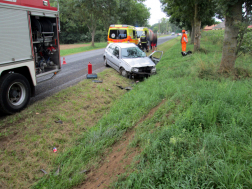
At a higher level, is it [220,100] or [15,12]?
[15,12]

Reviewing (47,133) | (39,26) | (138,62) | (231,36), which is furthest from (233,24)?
(47,133)

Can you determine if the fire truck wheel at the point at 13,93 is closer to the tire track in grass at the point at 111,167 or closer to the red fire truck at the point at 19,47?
the red fire truck at the point at 19,47

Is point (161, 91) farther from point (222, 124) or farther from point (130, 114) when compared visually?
point (222, 124)

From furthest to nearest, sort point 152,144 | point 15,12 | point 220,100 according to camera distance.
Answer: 1. point 15,12
2. point 220,100
3. point 152,144

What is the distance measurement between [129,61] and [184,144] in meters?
7.07

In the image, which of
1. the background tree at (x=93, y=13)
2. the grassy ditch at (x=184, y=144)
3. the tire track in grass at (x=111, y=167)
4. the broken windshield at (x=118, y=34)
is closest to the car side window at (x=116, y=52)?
the grassy ditch at (x=184, y=144)

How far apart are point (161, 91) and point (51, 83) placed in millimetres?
4959

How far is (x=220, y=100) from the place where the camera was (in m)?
4.29

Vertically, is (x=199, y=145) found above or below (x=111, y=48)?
below

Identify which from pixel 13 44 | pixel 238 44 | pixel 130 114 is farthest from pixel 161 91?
pixel 13 44

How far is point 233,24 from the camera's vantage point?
6980mm

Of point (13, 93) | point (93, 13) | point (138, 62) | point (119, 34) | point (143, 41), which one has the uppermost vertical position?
point (93, 13)

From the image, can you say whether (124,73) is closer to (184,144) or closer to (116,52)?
(116,52)

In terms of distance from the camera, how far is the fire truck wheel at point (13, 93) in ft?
16.8
